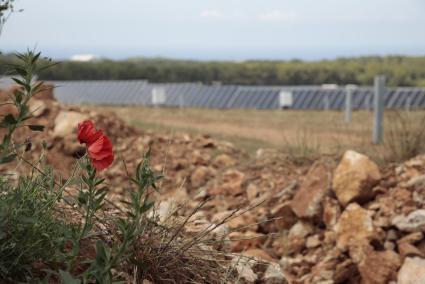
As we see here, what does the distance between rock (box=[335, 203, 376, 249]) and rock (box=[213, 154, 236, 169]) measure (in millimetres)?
3567

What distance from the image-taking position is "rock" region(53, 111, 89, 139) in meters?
11.4

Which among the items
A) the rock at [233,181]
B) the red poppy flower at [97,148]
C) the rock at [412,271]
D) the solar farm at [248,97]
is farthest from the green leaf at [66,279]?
the solar farm at [248,97]

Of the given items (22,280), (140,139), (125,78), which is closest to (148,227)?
(22,280)

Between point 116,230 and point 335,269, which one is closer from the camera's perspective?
point 116,230

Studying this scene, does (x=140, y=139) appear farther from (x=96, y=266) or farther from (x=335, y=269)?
(x=96, y=266)

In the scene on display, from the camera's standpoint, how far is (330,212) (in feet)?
23.4

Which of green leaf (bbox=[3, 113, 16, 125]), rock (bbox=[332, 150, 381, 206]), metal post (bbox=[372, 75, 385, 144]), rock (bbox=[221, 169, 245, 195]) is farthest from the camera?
metal post (bbox=[372, 75, 385, 144])

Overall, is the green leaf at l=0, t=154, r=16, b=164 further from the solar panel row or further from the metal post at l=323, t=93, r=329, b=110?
the metal post at l=323, t=93, r=329, b=110

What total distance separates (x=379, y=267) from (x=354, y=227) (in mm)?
491

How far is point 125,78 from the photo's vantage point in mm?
46344

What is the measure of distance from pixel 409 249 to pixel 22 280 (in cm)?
403

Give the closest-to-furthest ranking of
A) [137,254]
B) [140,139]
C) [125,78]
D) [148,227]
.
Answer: [137,254] → [148,227] → [140,139] → [125,78]

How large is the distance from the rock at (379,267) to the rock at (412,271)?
0.13 meters

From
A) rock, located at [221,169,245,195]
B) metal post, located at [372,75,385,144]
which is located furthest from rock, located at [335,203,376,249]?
metal post, located at [372,75,385,144]
